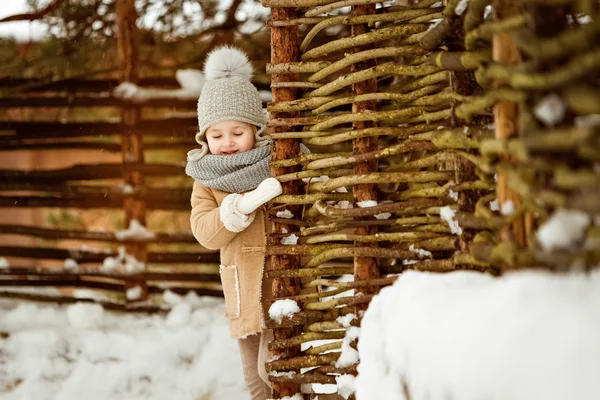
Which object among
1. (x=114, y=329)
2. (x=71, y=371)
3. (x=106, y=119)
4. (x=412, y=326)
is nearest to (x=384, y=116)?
(x=412, y=326)

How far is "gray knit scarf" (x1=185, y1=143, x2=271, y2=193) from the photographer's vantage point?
8.79ft

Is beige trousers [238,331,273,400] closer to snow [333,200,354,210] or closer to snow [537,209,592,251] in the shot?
snow [333,200,354,210]

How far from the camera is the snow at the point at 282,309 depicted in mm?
2490

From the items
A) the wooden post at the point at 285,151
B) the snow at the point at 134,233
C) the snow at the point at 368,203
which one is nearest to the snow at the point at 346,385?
the wooden post at the point at 285,151

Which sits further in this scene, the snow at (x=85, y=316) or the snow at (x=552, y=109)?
the snow at (x=85, y=316)

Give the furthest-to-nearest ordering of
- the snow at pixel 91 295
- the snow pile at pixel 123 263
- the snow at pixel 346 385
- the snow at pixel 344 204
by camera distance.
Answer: the snow at pixel 91 295, the snow pile at pixel 123 263, the snow at pixel 344 204, the snow at pixel 346 385

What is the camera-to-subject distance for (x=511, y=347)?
115 cm

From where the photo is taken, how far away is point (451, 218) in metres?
2.07

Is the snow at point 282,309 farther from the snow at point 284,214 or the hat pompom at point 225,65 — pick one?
the hat pompom at point 225,65

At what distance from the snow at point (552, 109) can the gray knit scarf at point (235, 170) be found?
1.52 metres

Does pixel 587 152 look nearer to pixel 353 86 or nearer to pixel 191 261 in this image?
pixel 353 86

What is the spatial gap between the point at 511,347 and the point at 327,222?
1.30 m

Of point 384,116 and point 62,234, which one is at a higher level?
point 384,116

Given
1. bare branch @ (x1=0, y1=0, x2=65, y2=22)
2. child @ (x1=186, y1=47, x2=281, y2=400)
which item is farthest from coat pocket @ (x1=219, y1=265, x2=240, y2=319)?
bare branch @ (x1=0, y1=0, x2=65, y2=22)
